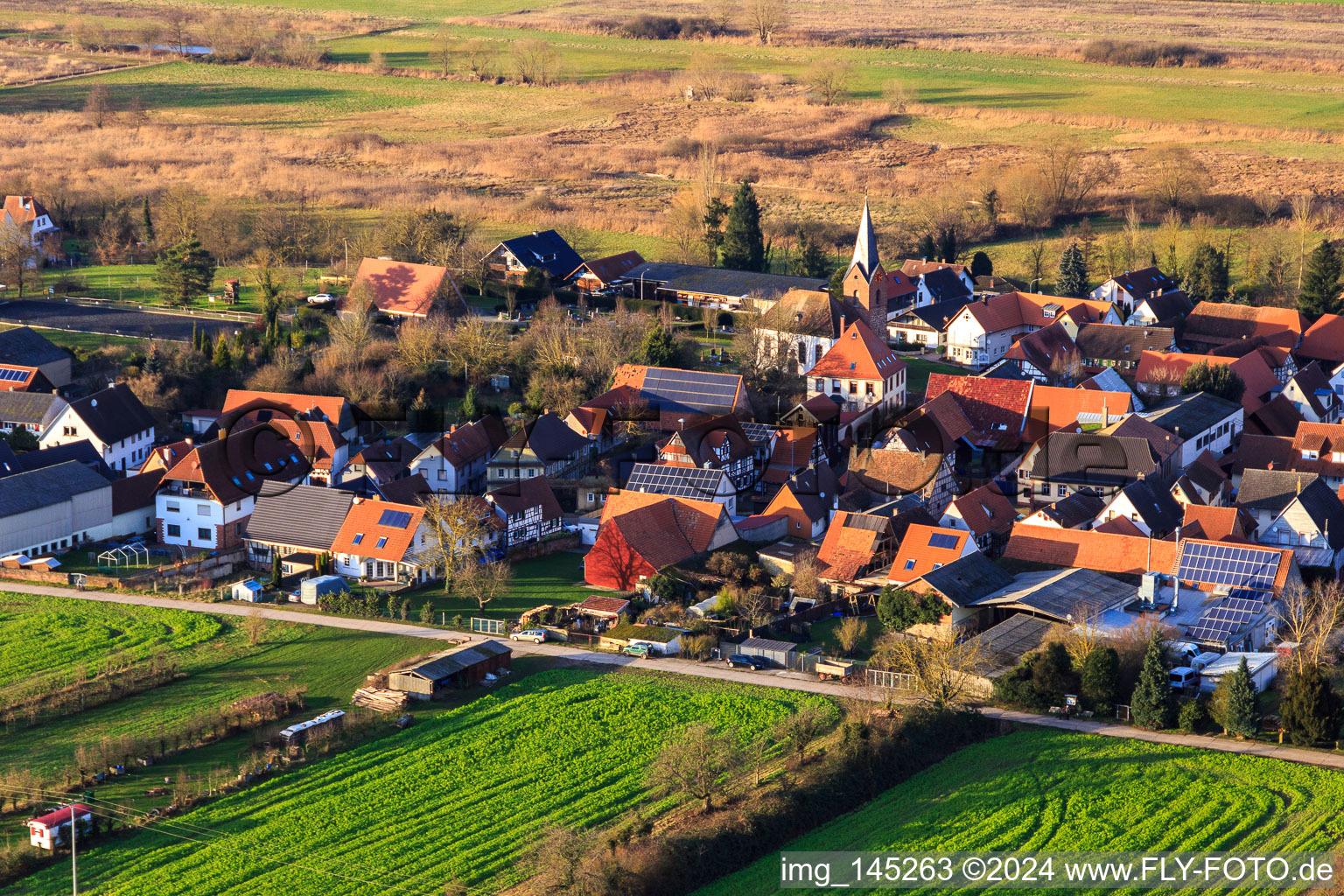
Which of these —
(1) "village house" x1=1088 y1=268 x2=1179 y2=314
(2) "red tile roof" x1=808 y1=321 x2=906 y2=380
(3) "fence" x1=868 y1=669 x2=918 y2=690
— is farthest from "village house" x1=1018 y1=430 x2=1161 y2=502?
(1) "village house" x1=1088 y1=268 x2=1179 y2=314

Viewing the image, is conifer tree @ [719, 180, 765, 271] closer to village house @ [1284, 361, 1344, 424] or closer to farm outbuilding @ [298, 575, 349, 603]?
village house @ [1284, 361, 1344, 424]

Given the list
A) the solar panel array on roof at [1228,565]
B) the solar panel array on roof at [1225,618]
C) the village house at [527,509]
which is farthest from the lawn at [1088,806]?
the village house at [527,509]

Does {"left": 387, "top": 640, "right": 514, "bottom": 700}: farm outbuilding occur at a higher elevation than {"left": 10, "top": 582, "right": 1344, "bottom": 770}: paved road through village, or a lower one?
higher

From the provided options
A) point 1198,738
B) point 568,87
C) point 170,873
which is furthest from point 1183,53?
point 170,873

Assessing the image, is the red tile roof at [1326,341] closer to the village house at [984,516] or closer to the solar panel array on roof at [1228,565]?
the village house at [984,516]

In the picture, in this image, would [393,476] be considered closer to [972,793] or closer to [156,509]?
[156,509]

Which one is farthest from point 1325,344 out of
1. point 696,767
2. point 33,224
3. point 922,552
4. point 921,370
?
point 33,224
